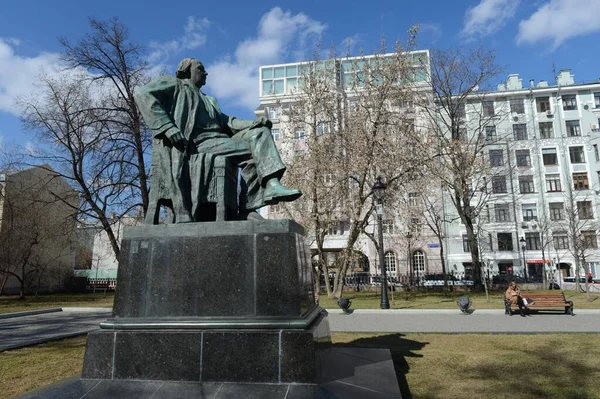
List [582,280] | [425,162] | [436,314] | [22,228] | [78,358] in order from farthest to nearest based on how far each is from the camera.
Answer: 1. [582,280]
2. [22,228]
3. [425,162]
4. [436,314]
5. [78,358]

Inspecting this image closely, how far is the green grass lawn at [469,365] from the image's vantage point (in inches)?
204

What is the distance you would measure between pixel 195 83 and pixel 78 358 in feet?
17.5

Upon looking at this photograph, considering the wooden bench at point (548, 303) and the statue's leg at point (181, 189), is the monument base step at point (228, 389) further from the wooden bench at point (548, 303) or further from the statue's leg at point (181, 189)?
the wooden bench at point (548, 303)

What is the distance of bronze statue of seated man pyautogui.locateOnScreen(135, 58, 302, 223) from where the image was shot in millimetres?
4961

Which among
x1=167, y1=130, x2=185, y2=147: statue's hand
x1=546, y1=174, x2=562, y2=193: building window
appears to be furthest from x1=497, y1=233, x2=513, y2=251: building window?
x1=167, y1=130, x2=185, y2=147: statue's hand

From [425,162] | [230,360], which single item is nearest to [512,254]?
[425,162]

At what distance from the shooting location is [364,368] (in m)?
4.84

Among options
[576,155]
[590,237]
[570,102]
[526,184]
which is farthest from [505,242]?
[570,102]

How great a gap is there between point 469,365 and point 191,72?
5.92 metres

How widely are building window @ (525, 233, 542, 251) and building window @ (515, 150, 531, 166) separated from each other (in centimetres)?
799

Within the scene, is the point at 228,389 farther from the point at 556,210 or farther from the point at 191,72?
the point at 556,210

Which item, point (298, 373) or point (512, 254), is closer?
point (298, 373)

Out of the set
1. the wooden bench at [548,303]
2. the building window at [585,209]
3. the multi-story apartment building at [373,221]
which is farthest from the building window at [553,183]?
the wooden bench at [548,303]

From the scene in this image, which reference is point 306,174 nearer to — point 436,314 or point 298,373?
point 436,314
